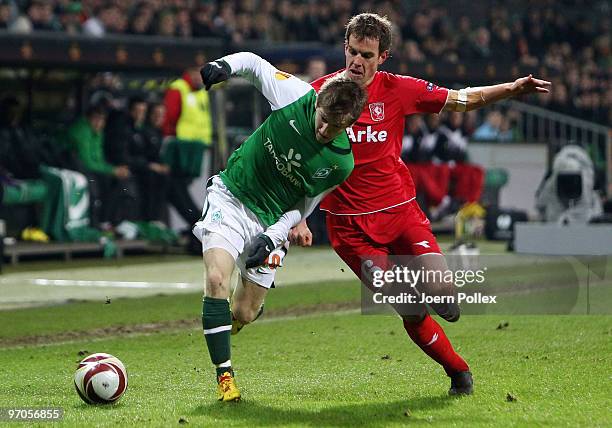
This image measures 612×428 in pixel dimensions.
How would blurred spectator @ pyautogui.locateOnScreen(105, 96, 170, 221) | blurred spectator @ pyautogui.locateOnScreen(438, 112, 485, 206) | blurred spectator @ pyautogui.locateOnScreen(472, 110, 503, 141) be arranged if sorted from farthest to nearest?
1. blurred spectator @ pyautogui.locateOnScreen(472, 110, 503, 141)
2. blurred spectator @ pyautogui.locateOnScreen(438, 112, 485, 206)
3. blurred spectator @ pyautogui.locateOnScreen(105, 96, 170, 221)

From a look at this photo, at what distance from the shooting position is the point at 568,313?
11.8 m

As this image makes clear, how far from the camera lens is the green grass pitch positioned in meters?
6.75

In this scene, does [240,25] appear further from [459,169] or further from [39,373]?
[39,373]

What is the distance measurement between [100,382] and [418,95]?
8.44 feet

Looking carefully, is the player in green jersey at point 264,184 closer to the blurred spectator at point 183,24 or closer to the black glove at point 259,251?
the black glove at point 259,251

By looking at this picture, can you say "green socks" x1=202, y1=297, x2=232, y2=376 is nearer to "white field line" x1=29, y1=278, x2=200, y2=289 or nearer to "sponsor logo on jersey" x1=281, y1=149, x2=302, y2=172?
"sponsor logo on jersey" x1=281, y1=149, x2=302, y2=172

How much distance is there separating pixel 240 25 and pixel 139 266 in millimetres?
7597

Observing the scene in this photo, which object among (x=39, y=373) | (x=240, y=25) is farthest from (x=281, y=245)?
(x=240, y=25)

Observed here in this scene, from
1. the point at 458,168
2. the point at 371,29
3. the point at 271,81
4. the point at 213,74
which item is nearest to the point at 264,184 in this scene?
the point at 271,81

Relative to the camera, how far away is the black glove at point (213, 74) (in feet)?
22.3

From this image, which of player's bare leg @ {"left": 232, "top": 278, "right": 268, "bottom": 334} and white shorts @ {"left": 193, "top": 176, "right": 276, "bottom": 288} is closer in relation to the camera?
white shorts @ {"left": 193, "top": 176, "right": 276, "bottom": 288}

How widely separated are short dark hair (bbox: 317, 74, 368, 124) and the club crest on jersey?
0.87 metres

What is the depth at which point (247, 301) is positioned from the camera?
7.58m

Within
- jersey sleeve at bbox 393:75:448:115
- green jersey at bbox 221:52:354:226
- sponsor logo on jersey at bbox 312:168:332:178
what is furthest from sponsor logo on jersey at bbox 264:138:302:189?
jersey sleeve at bbox 393:75:448:115
